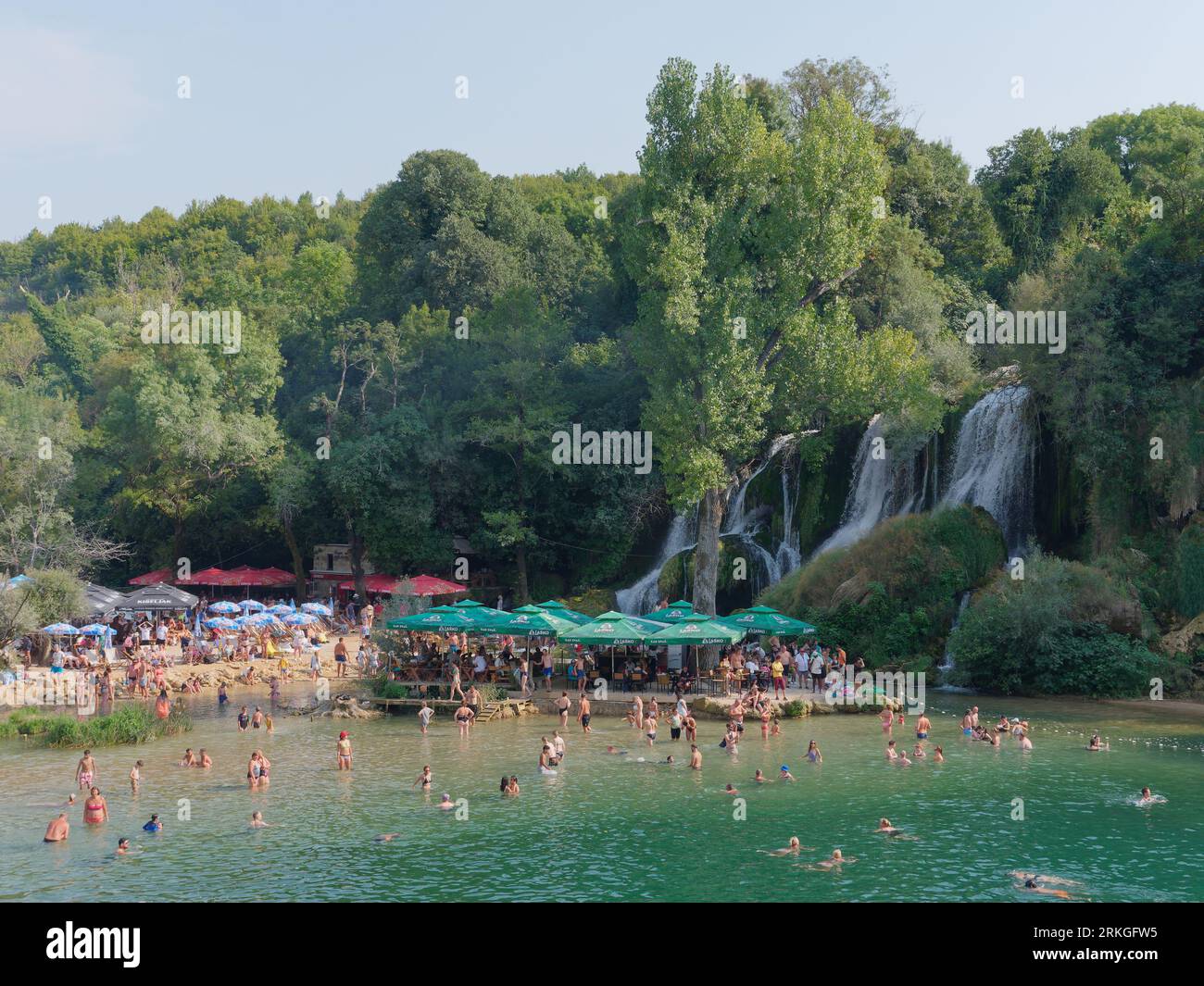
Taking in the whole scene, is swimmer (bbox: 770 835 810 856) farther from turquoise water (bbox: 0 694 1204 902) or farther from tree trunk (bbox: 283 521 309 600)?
tree trunk (bbox: 283 521 309 600)

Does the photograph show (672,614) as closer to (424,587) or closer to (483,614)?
(483,614)

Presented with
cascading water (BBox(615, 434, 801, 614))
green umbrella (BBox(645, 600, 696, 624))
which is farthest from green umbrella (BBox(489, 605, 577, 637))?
cascading water (BBox(615, 434, 801, 614))

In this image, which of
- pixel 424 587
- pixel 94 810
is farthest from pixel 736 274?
pixel 94 810

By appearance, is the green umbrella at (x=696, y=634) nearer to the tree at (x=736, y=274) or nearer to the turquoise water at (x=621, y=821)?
the turquoise water at (x=621, y=821)

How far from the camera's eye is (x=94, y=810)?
920 inches

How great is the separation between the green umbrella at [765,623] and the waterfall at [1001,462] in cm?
1005

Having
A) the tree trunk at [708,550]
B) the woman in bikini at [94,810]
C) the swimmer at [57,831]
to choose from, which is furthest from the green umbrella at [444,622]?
the swimmer at [57,831]

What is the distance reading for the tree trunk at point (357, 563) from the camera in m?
59.6

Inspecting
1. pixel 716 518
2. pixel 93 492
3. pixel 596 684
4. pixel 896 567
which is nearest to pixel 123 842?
pixel 596 684

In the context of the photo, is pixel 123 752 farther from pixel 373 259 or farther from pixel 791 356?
pixel 373 259

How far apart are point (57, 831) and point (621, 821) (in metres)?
10.8

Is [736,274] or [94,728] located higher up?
[736,274]

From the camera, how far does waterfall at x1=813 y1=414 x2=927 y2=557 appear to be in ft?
151

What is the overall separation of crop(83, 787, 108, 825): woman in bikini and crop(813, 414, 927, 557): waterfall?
95.9ft
